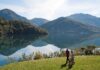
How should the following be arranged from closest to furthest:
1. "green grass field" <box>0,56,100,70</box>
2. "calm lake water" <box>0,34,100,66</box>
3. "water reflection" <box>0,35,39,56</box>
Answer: "green grass field" <box>0,56,100,70</box> < "calm lake water" <box>0,34,100,66</box> < "water reflection" <box>0,35,39,56</box>

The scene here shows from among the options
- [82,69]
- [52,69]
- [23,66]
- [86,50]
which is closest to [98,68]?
[82,69]

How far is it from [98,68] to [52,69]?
156 inches

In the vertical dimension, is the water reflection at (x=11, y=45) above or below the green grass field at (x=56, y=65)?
above

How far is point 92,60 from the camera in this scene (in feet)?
89.7

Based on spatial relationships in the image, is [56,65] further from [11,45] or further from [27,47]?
[11,45]

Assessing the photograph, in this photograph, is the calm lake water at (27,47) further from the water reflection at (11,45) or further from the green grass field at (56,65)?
the green grass field at (56,65)

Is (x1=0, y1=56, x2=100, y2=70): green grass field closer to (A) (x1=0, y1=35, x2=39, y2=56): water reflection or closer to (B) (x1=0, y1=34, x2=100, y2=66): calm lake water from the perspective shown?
(B) (x1=0, y1=34, x2=100, y2=66): calm lake water

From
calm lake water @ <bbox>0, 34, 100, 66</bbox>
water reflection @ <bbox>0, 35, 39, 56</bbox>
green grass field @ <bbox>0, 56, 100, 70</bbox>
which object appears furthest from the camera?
water reflection @ <bbox>0, 35, 39, 56</bbox>

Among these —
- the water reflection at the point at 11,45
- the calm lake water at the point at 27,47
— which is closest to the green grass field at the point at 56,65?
the calm lake water at the point at 27,47

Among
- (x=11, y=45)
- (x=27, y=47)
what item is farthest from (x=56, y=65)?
(x=11, y=45)

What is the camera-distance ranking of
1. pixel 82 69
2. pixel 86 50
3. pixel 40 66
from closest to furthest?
pixel 82 69 < pixel 40 66 < pixel 86 50

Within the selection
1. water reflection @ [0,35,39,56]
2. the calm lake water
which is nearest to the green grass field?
the calm lake water

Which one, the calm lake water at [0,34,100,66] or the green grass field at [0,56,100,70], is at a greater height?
the calm lake water at [0,34,100,66]

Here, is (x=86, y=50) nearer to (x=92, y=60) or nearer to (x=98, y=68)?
(x=92, y=60)
